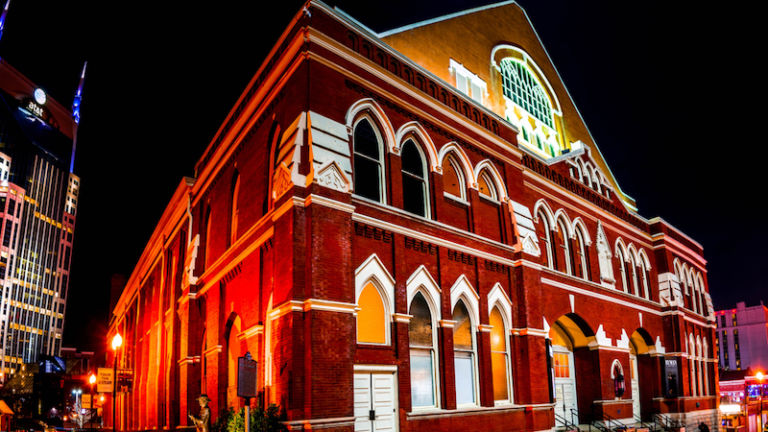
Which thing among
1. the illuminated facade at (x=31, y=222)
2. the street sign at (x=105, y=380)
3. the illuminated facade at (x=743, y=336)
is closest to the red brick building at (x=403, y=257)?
the street sign at (x=105, y=380)

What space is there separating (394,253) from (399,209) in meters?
1.20

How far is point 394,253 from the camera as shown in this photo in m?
15.6

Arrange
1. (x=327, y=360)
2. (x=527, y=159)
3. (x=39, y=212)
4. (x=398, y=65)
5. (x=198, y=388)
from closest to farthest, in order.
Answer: (x=327, y=360)
(x=398, y=65)
(x=198, y=388)
(x=527, y=159)
(x=39, y=212)

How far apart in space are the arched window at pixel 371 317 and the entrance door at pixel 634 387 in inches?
629

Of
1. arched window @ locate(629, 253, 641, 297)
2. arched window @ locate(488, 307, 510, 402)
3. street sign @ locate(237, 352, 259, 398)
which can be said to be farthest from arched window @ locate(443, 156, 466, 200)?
arched window @ locate(629, 253, 641, 297)

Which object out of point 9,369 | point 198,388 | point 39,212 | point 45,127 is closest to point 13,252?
point 39,212

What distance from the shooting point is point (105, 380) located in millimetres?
16109

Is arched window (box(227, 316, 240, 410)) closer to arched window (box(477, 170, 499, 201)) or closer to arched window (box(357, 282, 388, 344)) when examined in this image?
arched window (box(357, 282, 388, 344))

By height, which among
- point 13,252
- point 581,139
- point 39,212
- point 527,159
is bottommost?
point 527,159

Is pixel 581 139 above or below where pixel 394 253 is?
above

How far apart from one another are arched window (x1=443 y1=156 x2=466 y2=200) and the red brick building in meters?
0.06

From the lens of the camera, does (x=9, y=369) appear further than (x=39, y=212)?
No

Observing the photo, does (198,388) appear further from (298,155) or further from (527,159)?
(527,159)

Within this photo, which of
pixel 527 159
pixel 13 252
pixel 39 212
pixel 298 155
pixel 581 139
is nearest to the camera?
pixel 298 155
